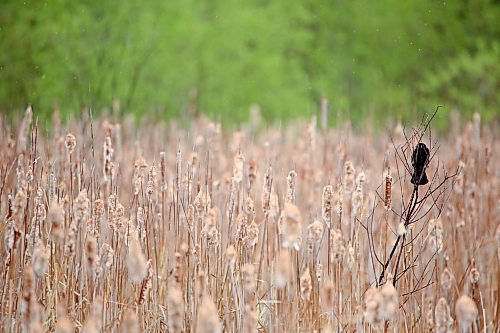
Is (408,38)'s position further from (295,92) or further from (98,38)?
(98,38)

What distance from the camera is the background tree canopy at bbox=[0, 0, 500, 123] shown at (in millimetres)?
9453

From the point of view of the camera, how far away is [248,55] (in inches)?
565

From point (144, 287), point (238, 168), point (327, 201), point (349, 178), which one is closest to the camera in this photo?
point (144, 287)

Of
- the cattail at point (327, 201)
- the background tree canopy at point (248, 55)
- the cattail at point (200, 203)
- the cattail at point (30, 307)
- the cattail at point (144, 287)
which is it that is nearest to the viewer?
the cattail at point (30, 307)

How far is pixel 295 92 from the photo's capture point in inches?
602

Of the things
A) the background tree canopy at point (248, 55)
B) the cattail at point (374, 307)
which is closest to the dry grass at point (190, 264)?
the cattail at point (374, 307)

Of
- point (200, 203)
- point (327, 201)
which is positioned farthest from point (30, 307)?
point (327, 201)

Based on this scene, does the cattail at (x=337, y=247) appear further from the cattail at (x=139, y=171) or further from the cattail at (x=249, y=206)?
the cattail at (x=139, y=171)

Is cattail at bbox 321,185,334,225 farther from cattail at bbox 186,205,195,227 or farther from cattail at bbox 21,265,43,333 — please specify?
cattail at bbox 21,265,43,333

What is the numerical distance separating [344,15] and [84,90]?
358 inches

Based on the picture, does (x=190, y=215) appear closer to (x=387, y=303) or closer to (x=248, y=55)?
(x=387, y=303)

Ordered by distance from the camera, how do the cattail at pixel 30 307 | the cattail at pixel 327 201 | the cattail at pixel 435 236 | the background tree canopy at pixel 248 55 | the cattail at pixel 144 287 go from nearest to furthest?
1. the cattail at pixel 30 307
2. the cattail at pixel 144 287
3. the cattail at pixel 327 201
4. the cattail at pixel 435 236
5. the background tree canopy at pixel 248 55

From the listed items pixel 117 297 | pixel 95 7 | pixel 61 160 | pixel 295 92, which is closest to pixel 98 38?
pixel 95 7

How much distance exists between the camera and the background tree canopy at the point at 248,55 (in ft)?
31.0
